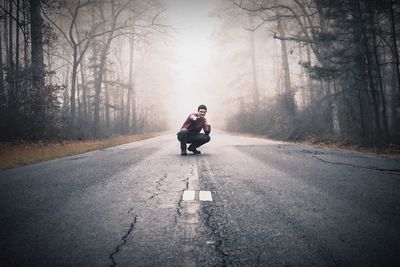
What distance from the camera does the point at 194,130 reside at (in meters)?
9.38

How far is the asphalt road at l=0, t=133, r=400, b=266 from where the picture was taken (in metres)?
2.10

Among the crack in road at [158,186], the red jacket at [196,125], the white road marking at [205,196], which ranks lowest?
the white road marking at [205,196]

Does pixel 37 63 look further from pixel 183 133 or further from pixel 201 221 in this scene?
pixel 201 221

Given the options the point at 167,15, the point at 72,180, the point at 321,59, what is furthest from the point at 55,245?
the point at 167,15

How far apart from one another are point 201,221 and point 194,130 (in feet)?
21.7

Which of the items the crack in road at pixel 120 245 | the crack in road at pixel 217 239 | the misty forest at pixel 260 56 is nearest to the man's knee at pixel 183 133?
the crack in road at pixel 217 239

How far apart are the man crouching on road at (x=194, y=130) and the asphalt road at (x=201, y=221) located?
4.00 m

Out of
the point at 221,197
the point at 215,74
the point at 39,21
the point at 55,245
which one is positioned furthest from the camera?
the point at 215,74

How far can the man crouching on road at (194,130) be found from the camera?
8.99 m

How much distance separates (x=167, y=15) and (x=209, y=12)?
12.7ft

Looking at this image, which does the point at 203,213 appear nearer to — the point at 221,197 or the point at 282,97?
the point at 221,197

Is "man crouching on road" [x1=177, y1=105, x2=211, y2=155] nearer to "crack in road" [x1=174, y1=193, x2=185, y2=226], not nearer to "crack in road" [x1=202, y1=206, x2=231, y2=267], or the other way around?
"crack in road" [x1=174, y1=193, x2=185, y2=226]

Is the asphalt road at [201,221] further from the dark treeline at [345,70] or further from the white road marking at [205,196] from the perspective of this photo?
the dark treeline at [345,70]

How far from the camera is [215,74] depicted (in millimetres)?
42906
